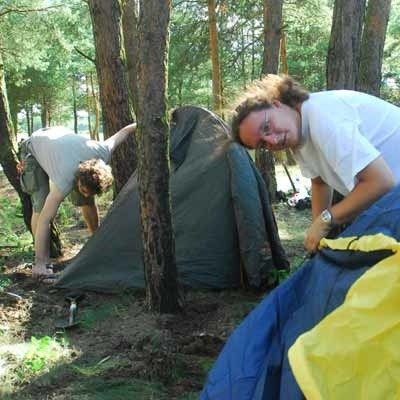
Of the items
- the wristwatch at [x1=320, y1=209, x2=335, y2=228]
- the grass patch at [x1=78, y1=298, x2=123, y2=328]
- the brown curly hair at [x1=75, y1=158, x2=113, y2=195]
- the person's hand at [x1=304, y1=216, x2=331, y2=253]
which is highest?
the wristwatch at [x1=320, y1=209, x2=335, y2=228]

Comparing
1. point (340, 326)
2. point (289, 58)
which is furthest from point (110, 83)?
point (289, 58)

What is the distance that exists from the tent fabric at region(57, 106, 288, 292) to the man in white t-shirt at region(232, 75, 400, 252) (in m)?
2.16

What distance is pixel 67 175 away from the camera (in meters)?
4.67

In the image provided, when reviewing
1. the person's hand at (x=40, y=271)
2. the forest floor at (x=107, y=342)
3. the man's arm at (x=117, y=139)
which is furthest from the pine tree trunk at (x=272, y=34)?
the person's hand at (x=40, y=271)

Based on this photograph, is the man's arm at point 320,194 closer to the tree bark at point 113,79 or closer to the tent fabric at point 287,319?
the tent fabric at point 287,319

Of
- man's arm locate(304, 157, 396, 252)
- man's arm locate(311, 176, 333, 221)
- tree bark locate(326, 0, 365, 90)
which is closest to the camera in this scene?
man's arm locate(304, 157, 396, 252)

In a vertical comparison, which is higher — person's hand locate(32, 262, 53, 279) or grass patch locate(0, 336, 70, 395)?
grass patch locate(0, 336, 70, 395)

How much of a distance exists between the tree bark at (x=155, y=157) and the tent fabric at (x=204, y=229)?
0.84 metres

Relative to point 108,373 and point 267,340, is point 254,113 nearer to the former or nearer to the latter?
point 267,340

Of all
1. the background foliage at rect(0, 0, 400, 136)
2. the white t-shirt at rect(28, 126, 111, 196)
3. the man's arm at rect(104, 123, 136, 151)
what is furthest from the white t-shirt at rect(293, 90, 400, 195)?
the background foliage at rect(0, 0, 400, 136)

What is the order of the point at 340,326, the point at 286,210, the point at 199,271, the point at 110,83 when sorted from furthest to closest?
the point at 286,210
the point at 110,83
the point at 199,271
the point at 340,326

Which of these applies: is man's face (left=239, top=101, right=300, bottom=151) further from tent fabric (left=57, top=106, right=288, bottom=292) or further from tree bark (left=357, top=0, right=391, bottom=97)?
tree bark (left=357, top=0, right=391, bottom=97)

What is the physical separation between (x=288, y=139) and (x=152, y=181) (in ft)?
4.99

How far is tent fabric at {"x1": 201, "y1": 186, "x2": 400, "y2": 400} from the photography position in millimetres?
1481
